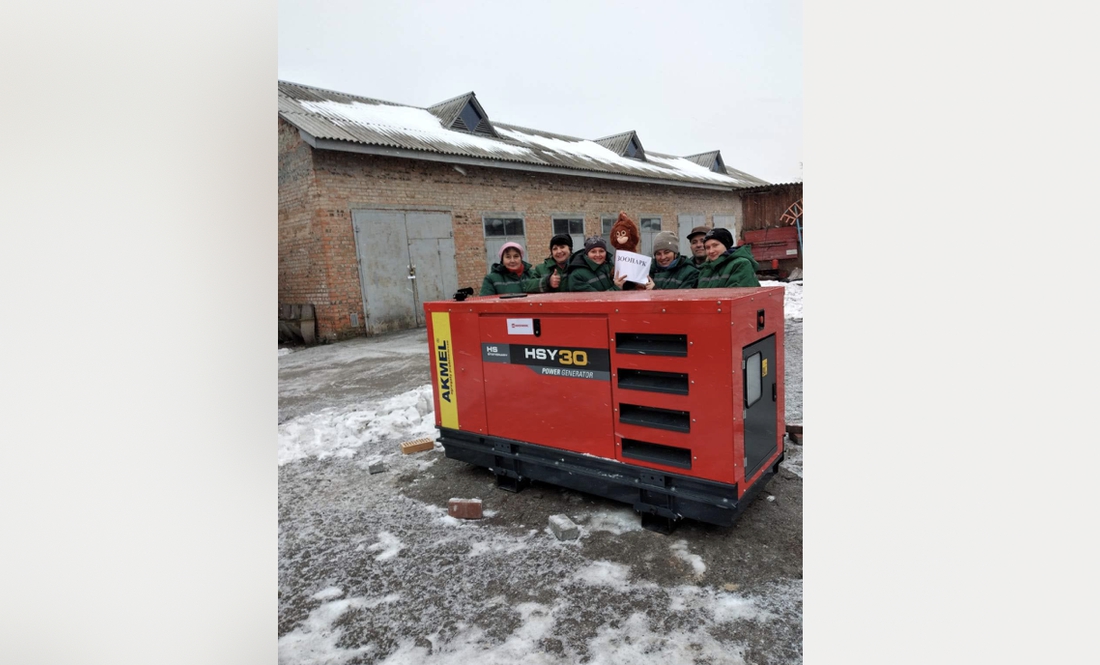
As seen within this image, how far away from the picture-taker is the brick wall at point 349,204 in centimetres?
1039

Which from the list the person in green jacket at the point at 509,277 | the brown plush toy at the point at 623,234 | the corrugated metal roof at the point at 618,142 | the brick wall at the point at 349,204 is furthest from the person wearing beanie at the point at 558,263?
the corrugated metal roof at the point at 618,142

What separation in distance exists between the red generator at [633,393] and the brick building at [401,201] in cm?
772

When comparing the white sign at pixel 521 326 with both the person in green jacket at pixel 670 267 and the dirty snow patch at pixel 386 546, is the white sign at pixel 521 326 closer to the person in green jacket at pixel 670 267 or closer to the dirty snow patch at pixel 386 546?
the dirty snow patch at pixel 386 546

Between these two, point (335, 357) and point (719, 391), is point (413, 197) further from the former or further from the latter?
point (719, 391)

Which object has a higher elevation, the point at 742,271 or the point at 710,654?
the point at 742,271

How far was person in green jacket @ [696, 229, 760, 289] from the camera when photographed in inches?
169

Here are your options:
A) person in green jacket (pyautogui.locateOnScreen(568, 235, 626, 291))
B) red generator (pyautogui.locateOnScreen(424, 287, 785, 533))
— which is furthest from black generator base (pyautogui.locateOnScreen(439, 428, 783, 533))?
person in green jacket (pyautogui.locateOnScreen(568, 235, 626, 291))

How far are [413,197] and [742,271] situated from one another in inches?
355

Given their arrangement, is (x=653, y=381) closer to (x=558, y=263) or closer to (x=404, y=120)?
(x=558, y=263)

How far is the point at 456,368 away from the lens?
389 centimetres

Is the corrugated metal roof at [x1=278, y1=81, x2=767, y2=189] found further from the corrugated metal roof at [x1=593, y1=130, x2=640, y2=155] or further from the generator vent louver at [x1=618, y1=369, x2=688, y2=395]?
the generator vent louver at [x1=618, y1=369, x2=688, y2=395]

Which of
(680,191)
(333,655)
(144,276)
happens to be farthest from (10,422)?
(680,191)

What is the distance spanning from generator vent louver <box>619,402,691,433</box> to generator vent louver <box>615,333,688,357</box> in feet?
1.06

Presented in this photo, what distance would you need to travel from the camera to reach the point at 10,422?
73 cm
